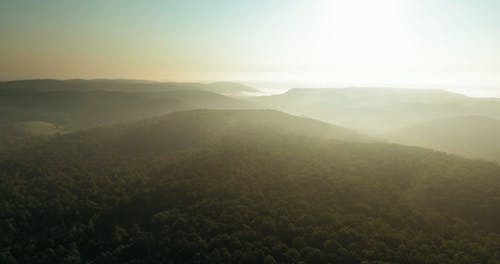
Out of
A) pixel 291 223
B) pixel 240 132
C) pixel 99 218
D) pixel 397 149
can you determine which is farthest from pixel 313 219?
pixel 240 132

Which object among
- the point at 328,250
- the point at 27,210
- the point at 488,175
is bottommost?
the point at 27,210

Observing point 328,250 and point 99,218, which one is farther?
point 99,218

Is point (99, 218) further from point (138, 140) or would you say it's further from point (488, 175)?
point (488, 175)

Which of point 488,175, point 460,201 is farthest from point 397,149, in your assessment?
point 460,201

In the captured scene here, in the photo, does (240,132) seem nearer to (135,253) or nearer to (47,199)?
(47,199)

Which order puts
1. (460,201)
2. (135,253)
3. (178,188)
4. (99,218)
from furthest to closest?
(178,188) → (99,218) → (460,201) → (135,253)

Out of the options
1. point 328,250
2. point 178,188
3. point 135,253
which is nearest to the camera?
point 328,250

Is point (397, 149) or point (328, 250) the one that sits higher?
point (397, 149)
